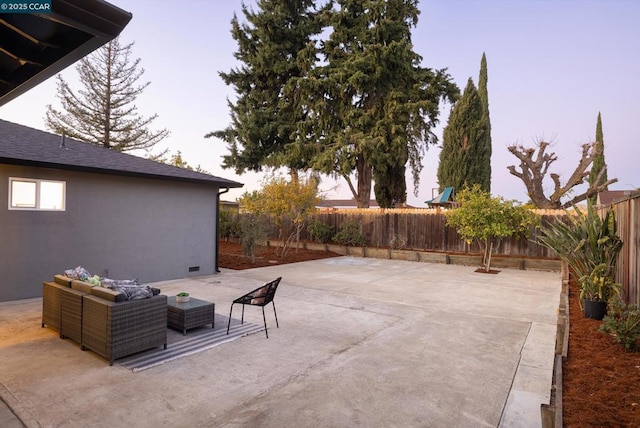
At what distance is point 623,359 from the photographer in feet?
11.6

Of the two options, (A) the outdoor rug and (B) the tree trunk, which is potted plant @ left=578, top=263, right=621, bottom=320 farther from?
(B) the tree trunk

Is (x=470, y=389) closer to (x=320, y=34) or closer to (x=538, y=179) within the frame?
(x=538, y=179)

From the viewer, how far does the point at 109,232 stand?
7.77m

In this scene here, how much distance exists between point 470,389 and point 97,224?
7.71m

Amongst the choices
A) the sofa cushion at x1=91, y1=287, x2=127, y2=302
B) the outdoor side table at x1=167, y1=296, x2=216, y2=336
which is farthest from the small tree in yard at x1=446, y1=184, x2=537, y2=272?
the sofa cushion at x1=91, y1=287, x2=127, y2=302

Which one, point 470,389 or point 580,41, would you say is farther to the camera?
point 580,41

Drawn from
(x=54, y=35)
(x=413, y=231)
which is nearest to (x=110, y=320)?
(x=54, y=35)

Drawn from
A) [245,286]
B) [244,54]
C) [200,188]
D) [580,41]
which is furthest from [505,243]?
[244,54]

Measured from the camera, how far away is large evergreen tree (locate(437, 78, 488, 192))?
24.3 metres

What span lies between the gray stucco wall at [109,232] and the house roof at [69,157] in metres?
0.28

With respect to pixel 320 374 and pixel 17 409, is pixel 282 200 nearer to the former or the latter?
pixel 320 374

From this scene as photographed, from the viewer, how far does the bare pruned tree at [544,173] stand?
16.5m

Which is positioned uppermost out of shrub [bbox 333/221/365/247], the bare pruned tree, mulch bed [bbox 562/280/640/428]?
the bare pruned tree

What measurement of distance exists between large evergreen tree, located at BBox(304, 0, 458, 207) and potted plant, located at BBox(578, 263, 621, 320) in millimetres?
12723
